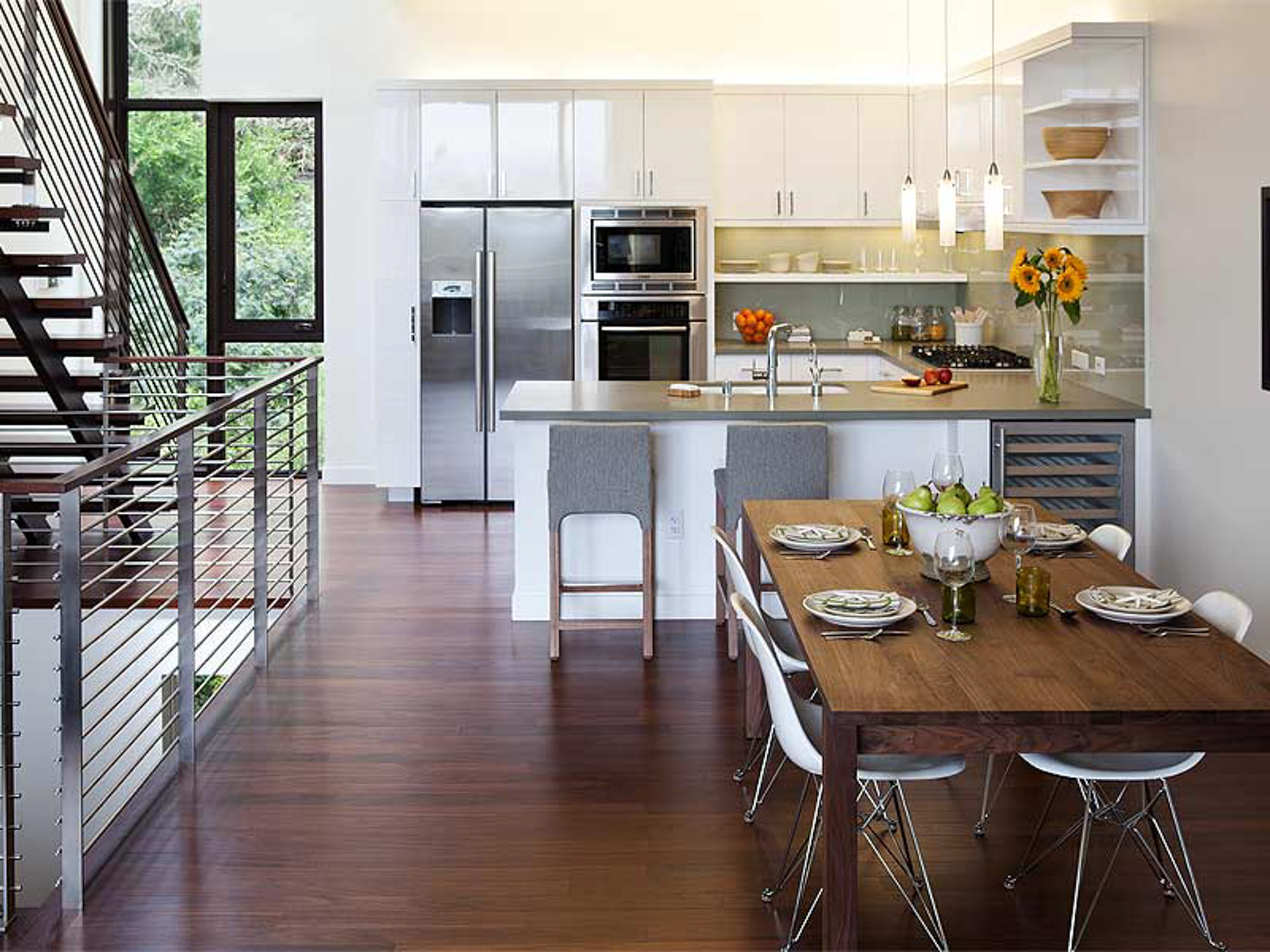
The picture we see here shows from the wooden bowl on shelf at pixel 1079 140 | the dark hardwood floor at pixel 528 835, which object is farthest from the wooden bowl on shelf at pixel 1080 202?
the dark hardwood floor at pixel 528 835

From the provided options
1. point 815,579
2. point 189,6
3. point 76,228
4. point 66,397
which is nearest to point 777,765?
point 815,579

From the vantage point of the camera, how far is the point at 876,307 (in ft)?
33.0

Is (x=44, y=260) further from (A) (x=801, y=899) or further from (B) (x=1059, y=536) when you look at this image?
(A) (x=801, y=899)

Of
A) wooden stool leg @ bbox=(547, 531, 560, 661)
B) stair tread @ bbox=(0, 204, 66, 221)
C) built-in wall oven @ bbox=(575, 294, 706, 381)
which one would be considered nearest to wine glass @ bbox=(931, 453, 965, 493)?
wooden stool leg @ bbox=(547, 531, 560, 661)

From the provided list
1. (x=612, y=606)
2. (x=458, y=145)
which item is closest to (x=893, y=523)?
(x=612, y=606)

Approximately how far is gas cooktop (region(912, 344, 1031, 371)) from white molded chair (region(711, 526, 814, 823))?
378cm

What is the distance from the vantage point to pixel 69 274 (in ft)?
23.9

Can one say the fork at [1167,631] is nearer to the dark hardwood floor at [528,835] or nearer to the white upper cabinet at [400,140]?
the dark hardwood floor at [528,835]

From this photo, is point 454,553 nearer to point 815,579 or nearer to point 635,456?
point 635,456

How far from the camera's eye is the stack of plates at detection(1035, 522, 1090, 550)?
4254mm

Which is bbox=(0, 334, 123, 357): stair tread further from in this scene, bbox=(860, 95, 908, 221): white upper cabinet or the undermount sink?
bbox=(860, 95, 908, 221): white upper cabinet

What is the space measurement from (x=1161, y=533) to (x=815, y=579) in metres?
2.84

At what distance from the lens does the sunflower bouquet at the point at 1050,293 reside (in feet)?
21.1

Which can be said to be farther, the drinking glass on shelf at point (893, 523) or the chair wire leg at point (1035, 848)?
the drinking glass on shelf at point (893, 523)
